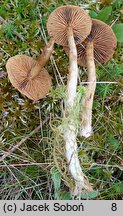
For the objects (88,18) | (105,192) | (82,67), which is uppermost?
(88,18)

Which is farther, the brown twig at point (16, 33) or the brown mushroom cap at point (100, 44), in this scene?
the brown twig at point (16, 33)

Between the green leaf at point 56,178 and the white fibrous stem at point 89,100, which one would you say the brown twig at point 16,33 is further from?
the green leaf at point 56,178

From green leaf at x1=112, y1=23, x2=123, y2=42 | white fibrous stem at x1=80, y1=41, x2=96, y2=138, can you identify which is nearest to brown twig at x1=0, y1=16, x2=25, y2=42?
white fibrous stem at x1=80, y1=41, x2=96, y2=138

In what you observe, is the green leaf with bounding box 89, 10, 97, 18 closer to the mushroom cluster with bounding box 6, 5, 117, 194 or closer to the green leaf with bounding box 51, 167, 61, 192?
the mushroom cluster with bounding box 6, 5, 117, 194

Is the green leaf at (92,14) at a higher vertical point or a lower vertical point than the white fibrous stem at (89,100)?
higher

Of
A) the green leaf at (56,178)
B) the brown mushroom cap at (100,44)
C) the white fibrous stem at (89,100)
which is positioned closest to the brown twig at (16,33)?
the brown mushroom cap at (100,44)

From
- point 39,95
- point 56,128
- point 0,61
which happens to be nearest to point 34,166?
point 56,128

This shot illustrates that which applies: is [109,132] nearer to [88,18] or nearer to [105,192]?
[105,192]
